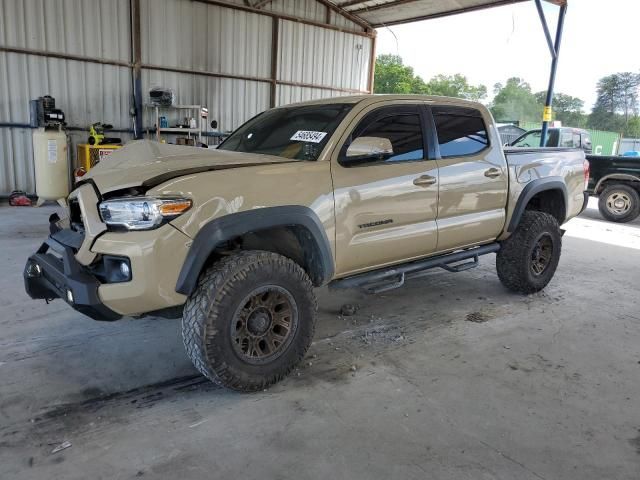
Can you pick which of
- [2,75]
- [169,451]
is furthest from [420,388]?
[2,75]

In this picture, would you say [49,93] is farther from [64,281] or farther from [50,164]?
[64,281]

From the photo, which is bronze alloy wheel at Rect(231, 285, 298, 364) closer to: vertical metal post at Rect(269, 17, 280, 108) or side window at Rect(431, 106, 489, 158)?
side window at Rect(431, 106, 489, 158)

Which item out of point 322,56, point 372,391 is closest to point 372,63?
point 322,56

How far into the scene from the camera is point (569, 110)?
172 ft

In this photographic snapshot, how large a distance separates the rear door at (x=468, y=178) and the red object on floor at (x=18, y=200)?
8.66m

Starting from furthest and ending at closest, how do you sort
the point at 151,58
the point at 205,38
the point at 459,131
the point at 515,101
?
1. the point at 515,101
2. the point at 205,38
3. the point at 151,58
4. the point at 459,131

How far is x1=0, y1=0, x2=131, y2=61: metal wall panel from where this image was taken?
939 cm

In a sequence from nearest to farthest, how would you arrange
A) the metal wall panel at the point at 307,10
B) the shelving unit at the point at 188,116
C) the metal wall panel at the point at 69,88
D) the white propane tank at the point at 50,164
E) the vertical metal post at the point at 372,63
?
the white propane tank at the point at 50,164 < the metal wall panel at the point at 69,88 < the shelving unit at the point at 188,116 < the metal wall panel at the point at 307,10 < the vertical metal post at the point at 372,63

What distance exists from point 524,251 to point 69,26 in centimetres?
979

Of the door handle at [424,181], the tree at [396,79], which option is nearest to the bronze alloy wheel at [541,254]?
the door handle at [424,181]

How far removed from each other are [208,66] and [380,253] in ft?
32.7

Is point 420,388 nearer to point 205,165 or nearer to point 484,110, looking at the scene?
point 205,165

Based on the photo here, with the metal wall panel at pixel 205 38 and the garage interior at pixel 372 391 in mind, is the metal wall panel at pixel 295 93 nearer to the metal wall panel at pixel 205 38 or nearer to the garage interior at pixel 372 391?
the metal wall panel at pixel 205 38

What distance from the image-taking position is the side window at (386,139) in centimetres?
328
